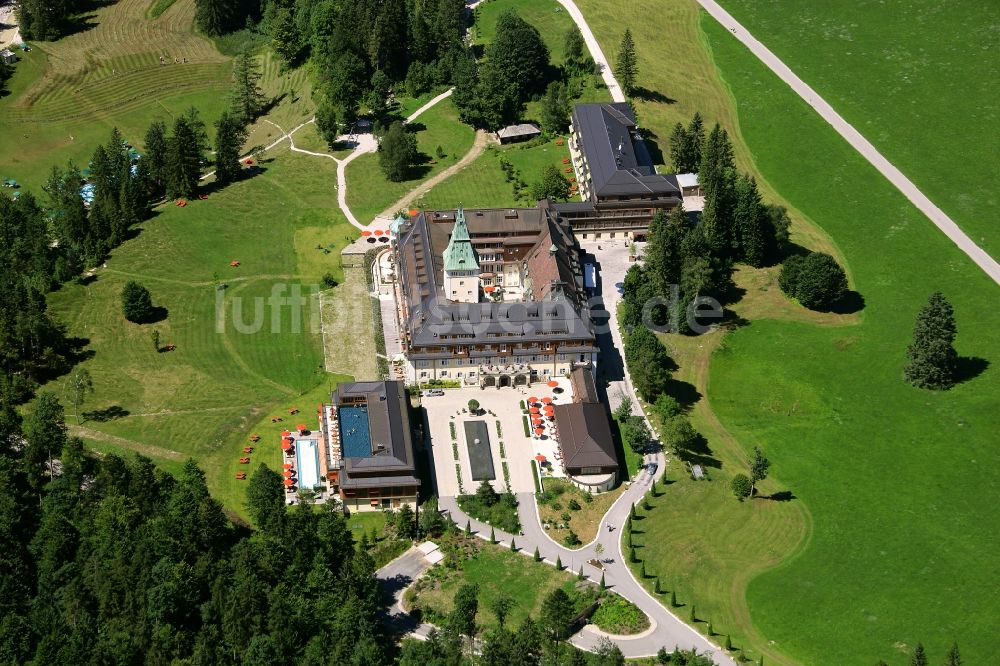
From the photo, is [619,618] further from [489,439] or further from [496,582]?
[489,439]

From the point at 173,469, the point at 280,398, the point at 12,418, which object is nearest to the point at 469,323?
the point at 280,398

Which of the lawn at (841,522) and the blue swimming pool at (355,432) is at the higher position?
the blue swimming pool at (355,432)

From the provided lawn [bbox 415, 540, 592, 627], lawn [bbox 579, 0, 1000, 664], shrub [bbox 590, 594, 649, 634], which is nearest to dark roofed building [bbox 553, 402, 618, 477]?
lawn [bbox 579, 0, 1000, 664]

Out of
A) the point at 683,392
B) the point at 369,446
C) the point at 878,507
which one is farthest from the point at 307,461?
the point at 878,507

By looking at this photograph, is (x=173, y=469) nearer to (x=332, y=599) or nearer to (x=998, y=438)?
(x=332, y=599)

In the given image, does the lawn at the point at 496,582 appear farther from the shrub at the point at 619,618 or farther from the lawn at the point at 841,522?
the lawn at the point at 841,522

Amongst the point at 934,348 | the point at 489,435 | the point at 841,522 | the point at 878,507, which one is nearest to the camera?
the point at 841,522

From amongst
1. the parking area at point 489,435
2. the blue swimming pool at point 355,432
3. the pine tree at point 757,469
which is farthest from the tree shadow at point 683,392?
the blue swimming pool at point 355,432
